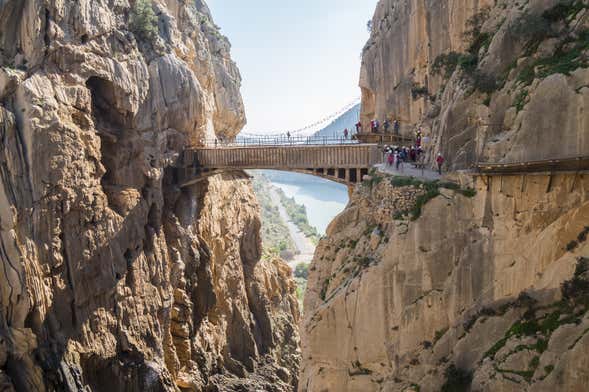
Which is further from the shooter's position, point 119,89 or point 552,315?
point 119,89

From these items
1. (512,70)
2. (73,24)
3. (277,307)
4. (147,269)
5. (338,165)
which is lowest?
(277,307)

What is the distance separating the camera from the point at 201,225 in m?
41.8

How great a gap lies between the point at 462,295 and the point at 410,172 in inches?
229

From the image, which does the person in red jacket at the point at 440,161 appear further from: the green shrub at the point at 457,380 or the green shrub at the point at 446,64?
the green shrub at the point at 457,380

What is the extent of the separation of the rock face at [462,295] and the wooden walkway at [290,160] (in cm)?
1056

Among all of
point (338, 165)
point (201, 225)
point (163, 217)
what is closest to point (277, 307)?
point (201, 225)

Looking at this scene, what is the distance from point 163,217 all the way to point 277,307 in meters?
16.5

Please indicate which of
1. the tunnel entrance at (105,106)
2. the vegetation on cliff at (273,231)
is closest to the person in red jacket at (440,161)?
the tunnel entrance at (105,106)

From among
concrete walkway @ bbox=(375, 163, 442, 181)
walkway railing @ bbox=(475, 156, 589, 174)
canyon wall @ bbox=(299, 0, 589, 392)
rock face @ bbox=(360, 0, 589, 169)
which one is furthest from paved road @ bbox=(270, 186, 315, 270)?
walkway railing @ bbox=(475, 156, 589, 174)

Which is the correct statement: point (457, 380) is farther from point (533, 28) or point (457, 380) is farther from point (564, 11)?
point (564, 11)

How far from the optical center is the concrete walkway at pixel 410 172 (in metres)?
20.0

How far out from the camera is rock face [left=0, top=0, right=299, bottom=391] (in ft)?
95.1

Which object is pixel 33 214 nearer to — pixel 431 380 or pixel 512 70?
pixel 431 380

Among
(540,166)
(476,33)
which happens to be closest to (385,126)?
(476,33)
